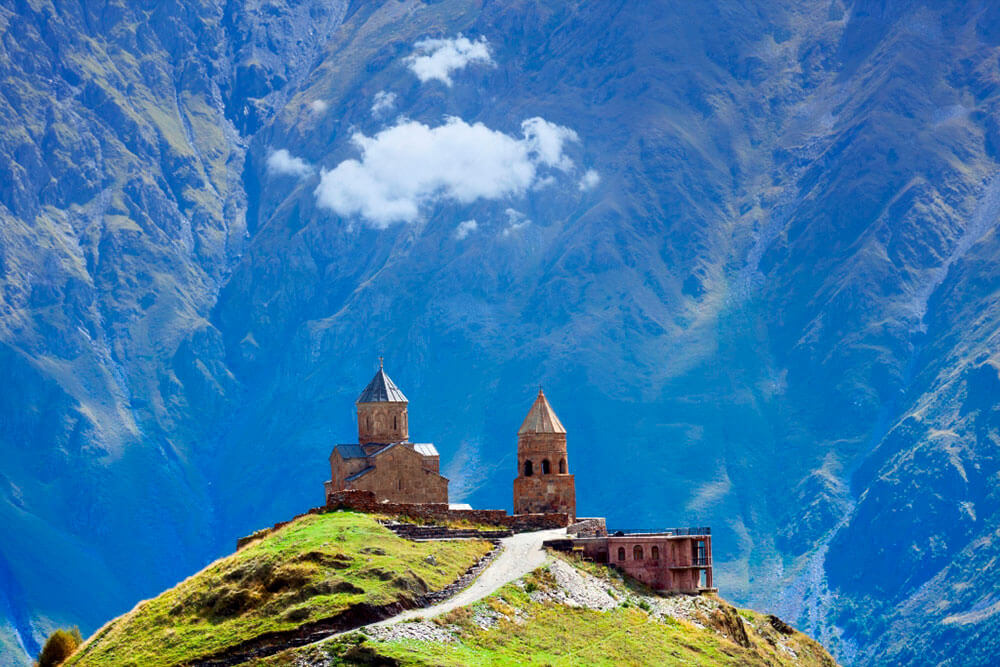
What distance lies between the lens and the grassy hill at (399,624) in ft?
231

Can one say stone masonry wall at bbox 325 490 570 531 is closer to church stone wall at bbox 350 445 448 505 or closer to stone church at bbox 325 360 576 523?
stone church at bbox 325 360 576 523

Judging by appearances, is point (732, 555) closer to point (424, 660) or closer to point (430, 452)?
point (430, 452)

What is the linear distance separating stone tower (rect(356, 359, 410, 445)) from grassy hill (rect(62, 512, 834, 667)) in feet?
82.1

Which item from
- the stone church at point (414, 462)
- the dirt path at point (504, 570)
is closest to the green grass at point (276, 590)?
the dirt path at point (504, 570)

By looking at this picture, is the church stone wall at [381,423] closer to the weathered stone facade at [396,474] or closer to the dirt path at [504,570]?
the weathered stone facade at [396,474]

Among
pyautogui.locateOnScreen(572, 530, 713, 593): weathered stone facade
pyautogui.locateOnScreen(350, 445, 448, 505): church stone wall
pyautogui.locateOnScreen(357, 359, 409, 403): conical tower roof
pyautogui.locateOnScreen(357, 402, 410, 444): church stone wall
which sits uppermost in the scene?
pyautogui.locateOnScreen(357, 359, 409, 403): conical tower roof

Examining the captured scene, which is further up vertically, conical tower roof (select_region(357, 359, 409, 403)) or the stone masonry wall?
conical tower roof (select_region(357, 359, 409, 403))

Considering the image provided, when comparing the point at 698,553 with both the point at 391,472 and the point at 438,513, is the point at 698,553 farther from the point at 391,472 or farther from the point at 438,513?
the point at 391,472

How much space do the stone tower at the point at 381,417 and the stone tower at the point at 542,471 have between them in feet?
38.3

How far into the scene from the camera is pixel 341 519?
85438 millimetres

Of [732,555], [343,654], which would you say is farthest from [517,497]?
[732,555]

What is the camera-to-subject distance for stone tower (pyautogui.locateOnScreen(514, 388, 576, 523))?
337 feet

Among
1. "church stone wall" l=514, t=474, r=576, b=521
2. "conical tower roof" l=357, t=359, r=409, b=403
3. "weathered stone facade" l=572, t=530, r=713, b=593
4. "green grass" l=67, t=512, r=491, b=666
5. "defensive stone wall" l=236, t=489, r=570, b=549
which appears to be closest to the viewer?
"green grass" l=67, t=512, r=491, b=666

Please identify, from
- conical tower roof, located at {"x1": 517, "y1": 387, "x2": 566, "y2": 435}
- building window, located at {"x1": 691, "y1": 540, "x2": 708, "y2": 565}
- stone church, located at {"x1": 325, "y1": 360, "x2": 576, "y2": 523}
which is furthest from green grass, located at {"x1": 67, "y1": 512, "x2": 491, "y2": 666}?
conical tower roof, located at {"x1": 517, "y1": 387, "x2": 566, "y2": 435}
